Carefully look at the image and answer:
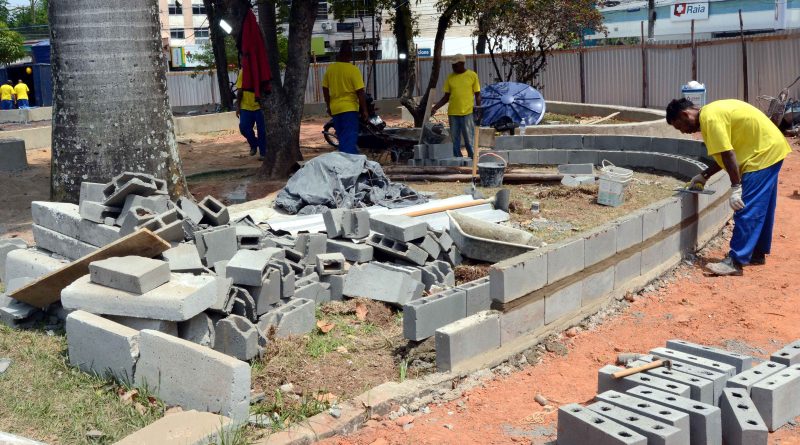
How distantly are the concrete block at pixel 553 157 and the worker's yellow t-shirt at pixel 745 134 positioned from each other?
14.3 feet

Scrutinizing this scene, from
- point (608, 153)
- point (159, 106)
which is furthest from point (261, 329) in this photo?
point (608, 153)

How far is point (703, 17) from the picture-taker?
3978cm

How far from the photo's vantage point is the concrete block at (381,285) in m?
5.69

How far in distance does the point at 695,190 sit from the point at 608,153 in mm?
3876

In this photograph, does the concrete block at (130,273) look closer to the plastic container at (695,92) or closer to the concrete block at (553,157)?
the concrete block at (553,157)

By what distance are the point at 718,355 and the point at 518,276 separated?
1.20 metres

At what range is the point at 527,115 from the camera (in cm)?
1572

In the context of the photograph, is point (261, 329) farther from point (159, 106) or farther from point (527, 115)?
point (527, 115)

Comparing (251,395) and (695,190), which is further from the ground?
(695,190)

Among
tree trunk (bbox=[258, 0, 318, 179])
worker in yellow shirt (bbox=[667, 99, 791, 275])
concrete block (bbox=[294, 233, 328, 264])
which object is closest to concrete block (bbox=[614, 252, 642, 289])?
worker in yellow shirt (bbox=[667, 99, 791, 275])

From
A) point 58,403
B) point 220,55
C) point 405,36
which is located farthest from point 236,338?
point 220,55

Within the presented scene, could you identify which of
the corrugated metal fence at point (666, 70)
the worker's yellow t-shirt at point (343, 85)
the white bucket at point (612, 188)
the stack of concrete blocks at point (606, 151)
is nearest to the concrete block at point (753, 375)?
the white bucket at point (612, 188)

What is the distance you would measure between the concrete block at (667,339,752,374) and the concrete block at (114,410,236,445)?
2.44 m

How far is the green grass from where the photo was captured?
4008 millimetres
